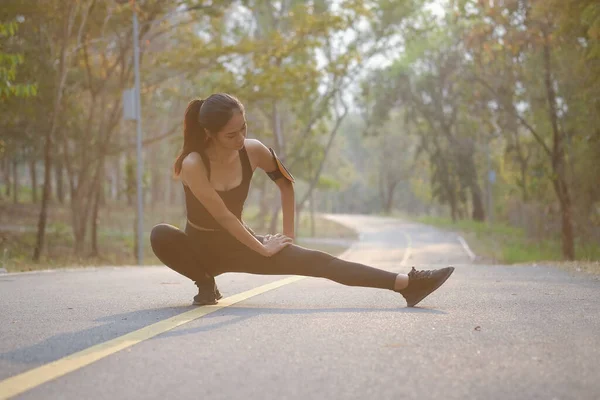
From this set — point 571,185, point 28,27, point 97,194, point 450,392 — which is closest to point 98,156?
point 97,194

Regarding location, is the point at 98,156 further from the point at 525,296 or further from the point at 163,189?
the point at 163,189

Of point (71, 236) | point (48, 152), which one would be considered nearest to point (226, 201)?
point (48, 152)

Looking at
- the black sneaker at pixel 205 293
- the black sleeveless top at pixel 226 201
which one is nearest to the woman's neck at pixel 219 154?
the black sleeveless top at pixel 226 201

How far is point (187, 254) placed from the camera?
6.39 metres

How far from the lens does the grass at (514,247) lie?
24.5m

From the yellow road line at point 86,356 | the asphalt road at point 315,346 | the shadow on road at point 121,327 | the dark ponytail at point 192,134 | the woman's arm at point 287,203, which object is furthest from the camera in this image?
the woman's arm at point 287,203

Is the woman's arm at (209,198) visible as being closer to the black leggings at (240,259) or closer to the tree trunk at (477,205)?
the black leggings at (240,259)

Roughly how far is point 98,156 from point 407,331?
19.7 metres

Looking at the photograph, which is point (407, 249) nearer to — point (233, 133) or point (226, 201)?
point (226, 201)

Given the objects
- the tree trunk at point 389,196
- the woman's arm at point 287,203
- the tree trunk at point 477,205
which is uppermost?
the tree trunk at point 389,196

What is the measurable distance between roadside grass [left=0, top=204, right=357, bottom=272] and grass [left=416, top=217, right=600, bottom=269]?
6.41m

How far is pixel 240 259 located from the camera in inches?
251

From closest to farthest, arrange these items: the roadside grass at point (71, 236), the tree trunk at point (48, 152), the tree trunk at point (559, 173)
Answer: the roadside grass at point (71, 236) < the tree trunk at point (48, 152) < the tree trunk at point (559, 173)

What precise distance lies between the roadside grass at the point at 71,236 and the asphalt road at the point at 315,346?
7945mm
